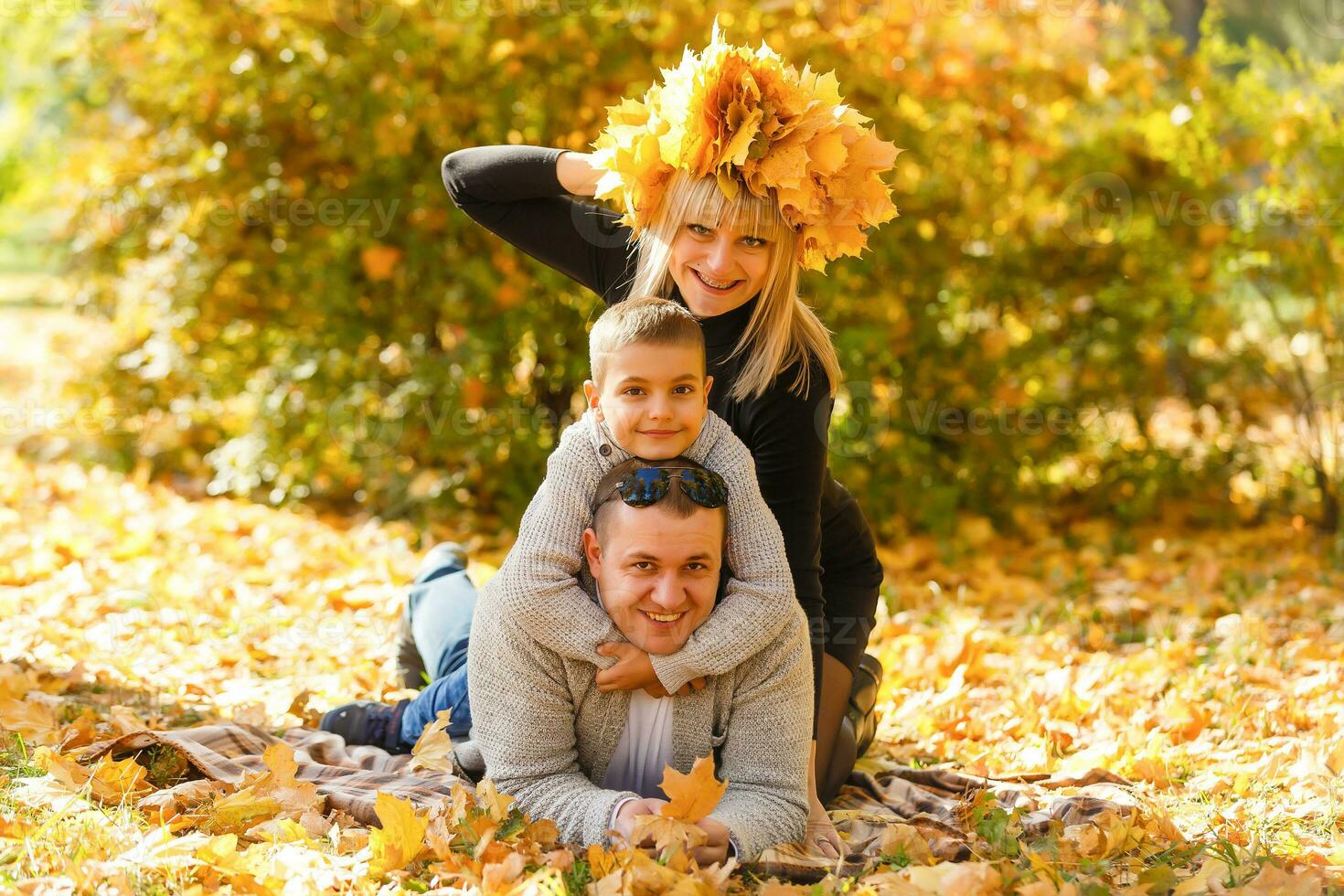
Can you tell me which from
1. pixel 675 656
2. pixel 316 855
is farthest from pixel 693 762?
pixel 316 855

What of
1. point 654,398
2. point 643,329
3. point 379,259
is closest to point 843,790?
point 654,398

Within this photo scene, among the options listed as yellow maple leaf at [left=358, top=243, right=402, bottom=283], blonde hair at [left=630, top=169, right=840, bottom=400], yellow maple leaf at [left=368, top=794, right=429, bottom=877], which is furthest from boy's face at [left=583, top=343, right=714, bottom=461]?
yellow maple leaf at [left=358, top=243, right=402, bottom=283]

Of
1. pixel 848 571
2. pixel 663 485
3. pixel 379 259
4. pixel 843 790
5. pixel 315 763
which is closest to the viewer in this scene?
pixel 663 485

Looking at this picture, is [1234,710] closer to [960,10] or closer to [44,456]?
Answer: [960,10]

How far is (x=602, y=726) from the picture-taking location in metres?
2.66

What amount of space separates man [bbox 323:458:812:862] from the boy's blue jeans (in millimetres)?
511

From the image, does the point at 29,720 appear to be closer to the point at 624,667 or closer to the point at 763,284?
the point at 624,667

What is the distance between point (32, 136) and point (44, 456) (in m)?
7.57

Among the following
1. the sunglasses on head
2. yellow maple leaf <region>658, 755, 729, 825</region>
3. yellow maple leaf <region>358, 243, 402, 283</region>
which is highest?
yellow maple leaf <region>358, 243, 402, 283</region>

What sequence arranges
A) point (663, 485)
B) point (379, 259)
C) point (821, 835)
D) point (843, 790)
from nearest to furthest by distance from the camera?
point (663, 485)
point (821, 835)
point (843, 790)
point (379, 259)

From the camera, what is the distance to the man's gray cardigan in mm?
2561

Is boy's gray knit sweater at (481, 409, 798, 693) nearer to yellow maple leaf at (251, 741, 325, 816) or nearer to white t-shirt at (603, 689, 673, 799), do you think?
white t-shirt at (603, 689, 673, 799)

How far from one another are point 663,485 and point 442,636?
1294 millimetres

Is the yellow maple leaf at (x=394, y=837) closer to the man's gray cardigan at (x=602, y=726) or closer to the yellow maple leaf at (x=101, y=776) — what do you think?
the man's gray cardigan at (x=602, y=726)
